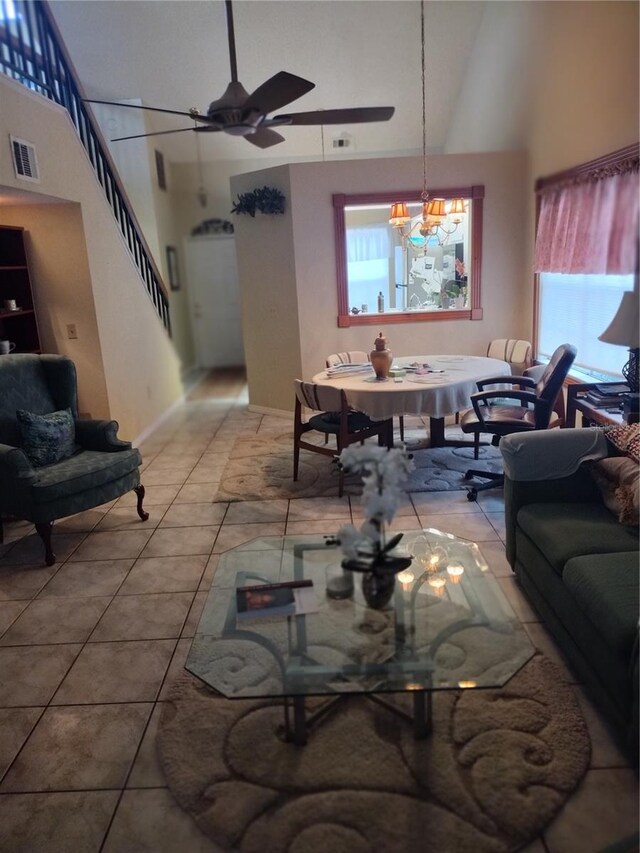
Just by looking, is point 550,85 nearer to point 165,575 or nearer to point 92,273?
point 92,273

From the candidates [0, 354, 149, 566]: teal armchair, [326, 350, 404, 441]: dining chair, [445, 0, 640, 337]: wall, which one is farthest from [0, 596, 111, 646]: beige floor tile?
[445, 0, 640, 337]: wall

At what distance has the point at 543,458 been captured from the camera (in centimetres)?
270

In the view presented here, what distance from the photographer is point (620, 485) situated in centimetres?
251

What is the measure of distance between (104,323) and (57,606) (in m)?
2.69

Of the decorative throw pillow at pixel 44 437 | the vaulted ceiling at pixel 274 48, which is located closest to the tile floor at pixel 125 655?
the decorative throw pillow at pixel 44 437

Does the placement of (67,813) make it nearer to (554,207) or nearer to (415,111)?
(554,207)

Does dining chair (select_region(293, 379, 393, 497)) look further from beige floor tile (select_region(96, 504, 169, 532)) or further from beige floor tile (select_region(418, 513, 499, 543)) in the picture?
beige floor tile (select_region(96, 504, 169, 532))

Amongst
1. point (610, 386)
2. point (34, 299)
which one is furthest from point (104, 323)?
point (610, 386)

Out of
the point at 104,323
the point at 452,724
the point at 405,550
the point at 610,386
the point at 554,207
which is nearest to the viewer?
the point at 452,724

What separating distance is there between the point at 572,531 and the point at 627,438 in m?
0.55

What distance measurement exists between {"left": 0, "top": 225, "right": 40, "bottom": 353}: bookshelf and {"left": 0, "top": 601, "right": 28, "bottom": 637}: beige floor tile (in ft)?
7.41

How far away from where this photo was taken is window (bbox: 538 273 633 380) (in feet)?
13.0

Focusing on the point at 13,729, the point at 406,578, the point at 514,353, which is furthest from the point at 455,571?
the point at 514,353

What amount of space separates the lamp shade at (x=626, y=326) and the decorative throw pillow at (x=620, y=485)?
55 centimetres
